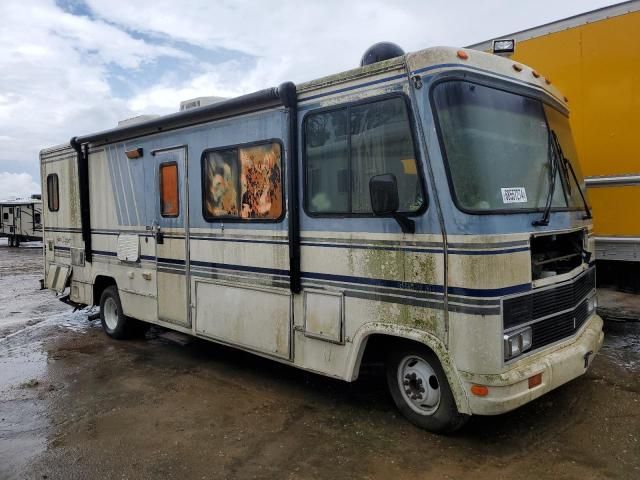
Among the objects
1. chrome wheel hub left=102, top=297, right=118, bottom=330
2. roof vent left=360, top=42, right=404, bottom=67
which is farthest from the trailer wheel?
roof vent left=360, top=42, right=404, bottom=67

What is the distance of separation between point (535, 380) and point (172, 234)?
165 inches

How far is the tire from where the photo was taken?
3.98 m

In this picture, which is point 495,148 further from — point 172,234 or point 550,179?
point 172,234

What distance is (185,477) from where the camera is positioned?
3.75 meters

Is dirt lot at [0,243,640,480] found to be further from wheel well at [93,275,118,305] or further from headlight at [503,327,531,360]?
wheel well at [93,275,118,305]

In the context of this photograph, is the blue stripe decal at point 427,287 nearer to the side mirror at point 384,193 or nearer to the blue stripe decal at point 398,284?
the blue stripe decal at point 398,284

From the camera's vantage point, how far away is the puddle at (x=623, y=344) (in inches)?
231

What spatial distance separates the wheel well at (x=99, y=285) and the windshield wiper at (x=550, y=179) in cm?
595

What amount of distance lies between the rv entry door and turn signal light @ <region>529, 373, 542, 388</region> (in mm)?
3715

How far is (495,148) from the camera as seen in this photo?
156 inches

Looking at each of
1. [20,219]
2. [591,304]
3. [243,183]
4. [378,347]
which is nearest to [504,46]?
[591,304]

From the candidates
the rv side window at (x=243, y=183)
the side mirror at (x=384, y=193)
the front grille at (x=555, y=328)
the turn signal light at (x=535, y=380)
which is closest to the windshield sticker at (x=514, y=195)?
the side mirror at (x=384, y=193)

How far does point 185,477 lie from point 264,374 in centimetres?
211

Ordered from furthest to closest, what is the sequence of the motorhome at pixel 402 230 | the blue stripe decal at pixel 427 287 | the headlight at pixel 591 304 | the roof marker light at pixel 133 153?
the roof marker light at pixel 133 153 → the headlight at pixel 591 304 → the motorhome at pixel 402 230 → the blue stripe decal at pixel 427 287
